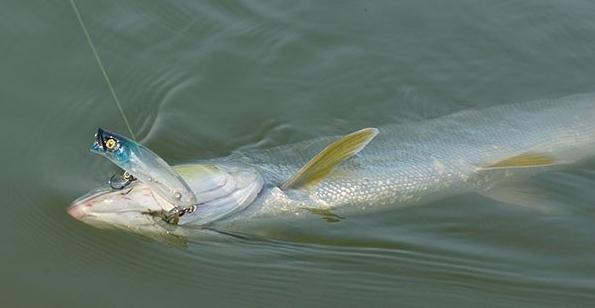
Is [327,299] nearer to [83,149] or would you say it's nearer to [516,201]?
[516,201]

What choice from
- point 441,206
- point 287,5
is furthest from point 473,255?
point 287,5

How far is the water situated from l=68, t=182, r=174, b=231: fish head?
177 millimetres

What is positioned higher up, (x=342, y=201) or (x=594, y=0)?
(x=594, y=0)

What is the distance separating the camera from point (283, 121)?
5.37m

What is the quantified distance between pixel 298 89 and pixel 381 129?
0.77 m

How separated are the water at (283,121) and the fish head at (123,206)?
177mm

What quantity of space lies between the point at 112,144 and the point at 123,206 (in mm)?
474

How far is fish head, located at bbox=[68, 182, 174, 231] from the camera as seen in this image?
4.11m

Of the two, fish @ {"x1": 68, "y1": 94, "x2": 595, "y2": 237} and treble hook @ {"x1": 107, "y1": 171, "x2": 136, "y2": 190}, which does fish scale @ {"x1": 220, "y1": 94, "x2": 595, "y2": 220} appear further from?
treble hook @ {"x1": 107, "y1": 171, "x2": 136, "y2": 190}

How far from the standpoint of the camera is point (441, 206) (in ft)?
15.6

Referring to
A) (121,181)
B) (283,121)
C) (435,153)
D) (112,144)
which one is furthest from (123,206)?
(435,153)

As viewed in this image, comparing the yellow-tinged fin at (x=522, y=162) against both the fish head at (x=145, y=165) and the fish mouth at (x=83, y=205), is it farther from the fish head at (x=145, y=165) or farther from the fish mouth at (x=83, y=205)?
the fish mouth at (x=83, y=205)

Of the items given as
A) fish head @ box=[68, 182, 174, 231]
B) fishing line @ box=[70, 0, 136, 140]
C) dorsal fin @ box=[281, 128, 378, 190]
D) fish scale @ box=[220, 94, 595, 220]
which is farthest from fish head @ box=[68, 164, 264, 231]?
fishing line @ box=[70, 0, 136, 140]

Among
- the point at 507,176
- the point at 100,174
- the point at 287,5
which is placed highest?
the point at 287,5
